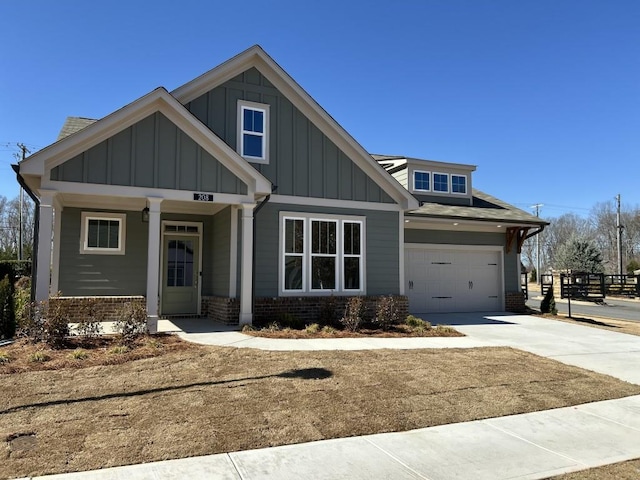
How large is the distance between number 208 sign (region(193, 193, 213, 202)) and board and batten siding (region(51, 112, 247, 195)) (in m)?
0.11

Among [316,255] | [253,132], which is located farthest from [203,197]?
[316,255]

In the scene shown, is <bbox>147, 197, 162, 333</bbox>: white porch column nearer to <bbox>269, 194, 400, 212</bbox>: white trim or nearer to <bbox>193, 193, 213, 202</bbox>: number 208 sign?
<bbox>193, 193, 213, 202</bbox>: number 208 sign

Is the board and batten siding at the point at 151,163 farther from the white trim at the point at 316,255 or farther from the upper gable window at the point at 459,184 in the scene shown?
the upper gable window at the point at 459,184

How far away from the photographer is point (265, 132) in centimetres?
1274

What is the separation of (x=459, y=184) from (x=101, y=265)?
1338cm

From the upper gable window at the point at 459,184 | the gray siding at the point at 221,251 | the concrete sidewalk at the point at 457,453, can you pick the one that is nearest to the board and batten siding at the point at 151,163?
the gray siding at the point at 221,251

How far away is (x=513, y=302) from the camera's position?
17.6 metres

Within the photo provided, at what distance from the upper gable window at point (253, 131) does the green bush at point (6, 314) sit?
608cm

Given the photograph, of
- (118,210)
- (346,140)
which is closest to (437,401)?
(346,140)

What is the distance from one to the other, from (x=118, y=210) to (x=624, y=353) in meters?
12.5

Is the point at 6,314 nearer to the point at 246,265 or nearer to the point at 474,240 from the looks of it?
the point at 246,265

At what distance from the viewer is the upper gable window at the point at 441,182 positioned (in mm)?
18906

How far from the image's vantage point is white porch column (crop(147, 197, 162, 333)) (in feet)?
32.4

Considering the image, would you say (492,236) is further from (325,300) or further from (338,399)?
(338,399)
